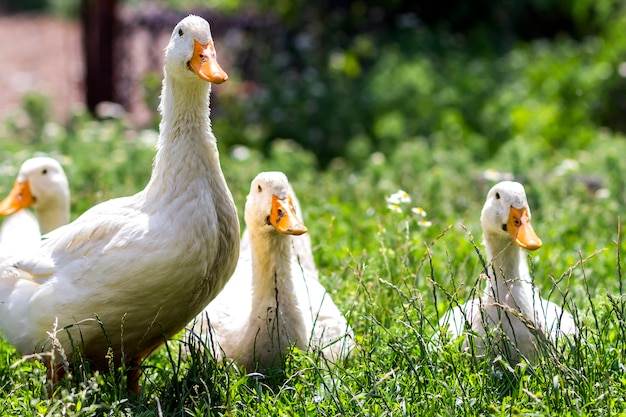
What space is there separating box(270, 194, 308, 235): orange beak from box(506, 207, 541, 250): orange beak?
31.2 inches

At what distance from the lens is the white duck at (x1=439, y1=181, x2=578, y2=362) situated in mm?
3492

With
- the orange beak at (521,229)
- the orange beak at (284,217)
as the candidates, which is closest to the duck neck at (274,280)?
the orange beak at (284,217)

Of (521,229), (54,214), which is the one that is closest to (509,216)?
(521,229)

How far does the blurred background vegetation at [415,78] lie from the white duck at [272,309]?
4169 mm

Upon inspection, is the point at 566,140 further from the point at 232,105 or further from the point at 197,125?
the point at 197,125

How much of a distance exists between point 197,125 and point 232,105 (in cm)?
616

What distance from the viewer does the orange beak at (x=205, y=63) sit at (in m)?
3.29

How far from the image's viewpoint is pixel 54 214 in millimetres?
4965

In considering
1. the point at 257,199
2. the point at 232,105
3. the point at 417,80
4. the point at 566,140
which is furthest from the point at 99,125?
the point at 257,199

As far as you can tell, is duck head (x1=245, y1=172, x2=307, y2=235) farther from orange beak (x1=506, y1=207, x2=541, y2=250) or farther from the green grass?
orange beak (x1=506, y1=207, x2=541, y2=250)

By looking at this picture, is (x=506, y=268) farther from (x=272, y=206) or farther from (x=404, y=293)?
(x=272, y=206)

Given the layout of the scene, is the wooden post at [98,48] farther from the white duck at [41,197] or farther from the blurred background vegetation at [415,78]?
the white duck at [41,197]

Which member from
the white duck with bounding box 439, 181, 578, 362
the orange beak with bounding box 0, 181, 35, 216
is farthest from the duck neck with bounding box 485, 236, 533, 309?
the orange beak with bounding box 0, 181, 35, 216

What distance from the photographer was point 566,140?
348 inches
